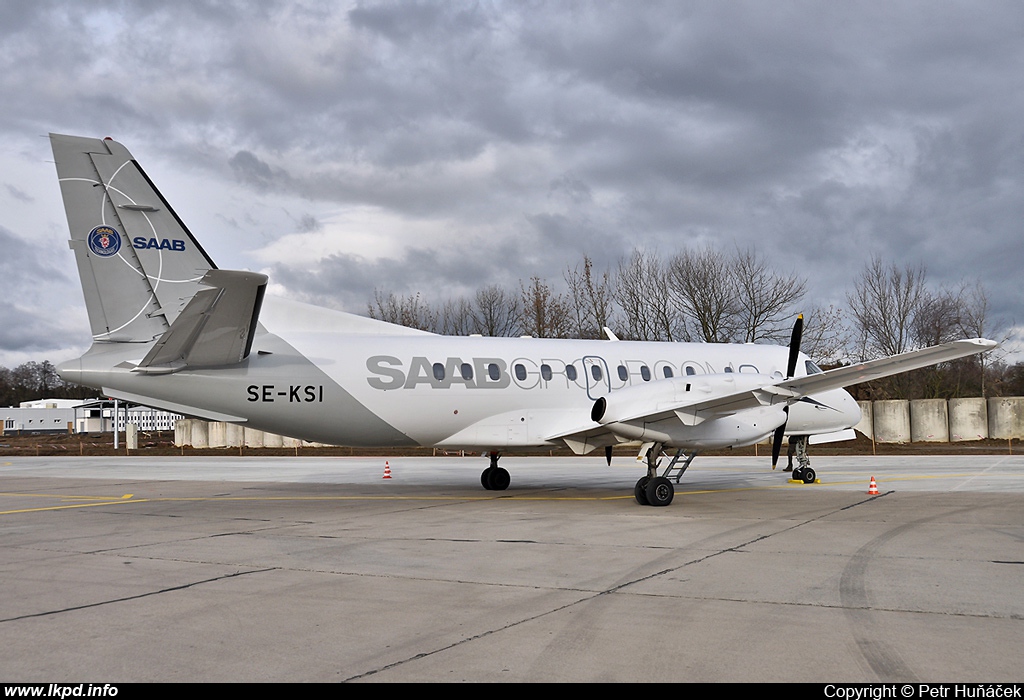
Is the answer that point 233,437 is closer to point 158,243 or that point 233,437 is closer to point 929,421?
point 158,243

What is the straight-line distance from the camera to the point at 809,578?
24.5 feet

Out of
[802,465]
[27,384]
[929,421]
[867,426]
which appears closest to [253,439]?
[867,426]

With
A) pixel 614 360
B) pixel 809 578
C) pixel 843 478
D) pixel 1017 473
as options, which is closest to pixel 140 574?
pixel 809 578

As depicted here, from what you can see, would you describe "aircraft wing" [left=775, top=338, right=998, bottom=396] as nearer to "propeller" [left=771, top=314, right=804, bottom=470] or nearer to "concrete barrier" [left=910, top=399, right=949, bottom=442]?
"propeller" [left=771, top=314, right=804, bottom=470]

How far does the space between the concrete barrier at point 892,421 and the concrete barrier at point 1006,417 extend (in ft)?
12.4

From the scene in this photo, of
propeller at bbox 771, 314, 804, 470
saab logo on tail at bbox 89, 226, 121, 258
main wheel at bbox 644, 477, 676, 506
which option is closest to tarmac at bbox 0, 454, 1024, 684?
main wheel at bbox 644, 477, 676, 506

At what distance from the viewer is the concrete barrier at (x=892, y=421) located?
37969mm

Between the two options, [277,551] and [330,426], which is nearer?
[277,551]

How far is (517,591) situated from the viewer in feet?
22.8

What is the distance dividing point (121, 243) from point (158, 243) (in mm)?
560

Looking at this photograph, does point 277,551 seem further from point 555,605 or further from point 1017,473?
point 1017,473

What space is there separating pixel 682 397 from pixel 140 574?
9.24m

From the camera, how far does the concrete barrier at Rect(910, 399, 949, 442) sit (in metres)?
37.4

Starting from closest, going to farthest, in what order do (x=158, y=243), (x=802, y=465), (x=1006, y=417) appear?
(x=158, y=243)
(x=802, y=465)
(x=1006, y=417)
